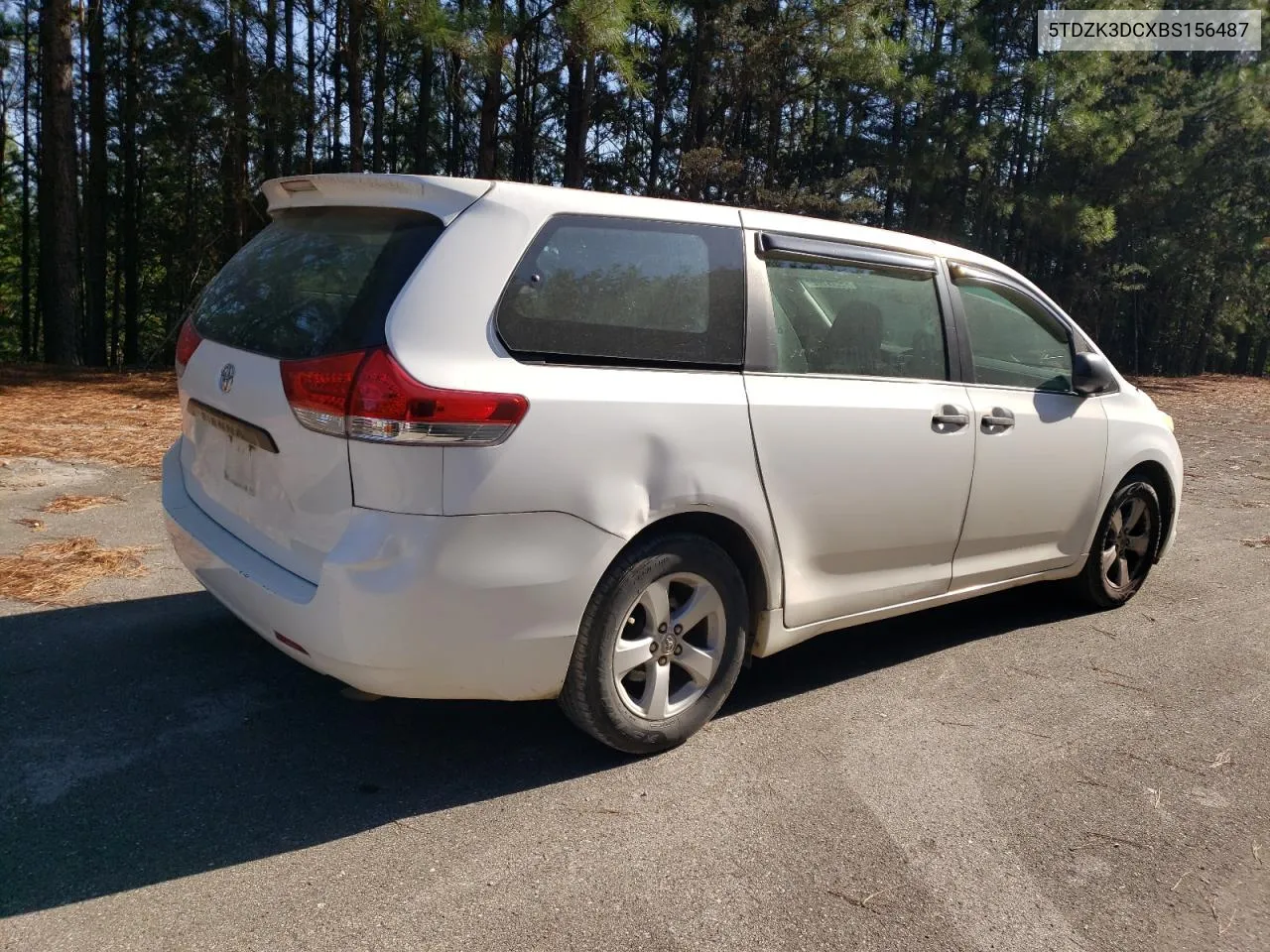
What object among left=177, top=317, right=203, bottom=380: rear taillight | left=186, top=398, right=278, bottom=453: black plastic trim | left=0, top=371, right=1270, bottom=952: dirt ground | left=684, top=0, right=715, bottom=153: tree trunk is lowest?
left=0, top=371, right=1270, bottom=952: dirt ground

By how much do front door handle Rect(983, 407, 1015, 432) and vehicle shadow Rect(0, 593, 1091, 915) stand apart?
3.60 ft

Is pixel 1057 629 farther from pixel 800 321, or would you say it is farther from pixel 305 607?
pixel 305 607

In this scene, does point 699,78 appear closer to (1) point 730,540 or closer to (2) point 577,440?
(1) point 730,540

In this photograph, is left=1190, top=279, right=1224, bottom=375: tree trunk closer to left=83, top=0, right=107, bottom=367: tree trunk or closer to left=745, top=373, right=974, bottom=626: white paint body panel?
left=83, top=0, right=107, bottom=367: tree trunk

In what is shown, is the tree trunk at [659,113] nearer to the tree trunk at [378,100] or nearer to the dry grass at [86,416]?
the tree trunk at [378,100]

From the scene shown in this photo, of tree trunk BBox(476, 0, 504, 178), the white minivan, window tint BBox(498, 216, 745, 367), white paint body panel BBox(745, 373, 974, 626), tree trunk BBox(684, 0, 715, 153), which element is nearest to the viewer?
the white minivan

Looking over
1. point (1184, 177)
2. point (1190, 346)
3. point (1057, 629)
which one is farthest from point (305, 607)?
point (1190, 346)

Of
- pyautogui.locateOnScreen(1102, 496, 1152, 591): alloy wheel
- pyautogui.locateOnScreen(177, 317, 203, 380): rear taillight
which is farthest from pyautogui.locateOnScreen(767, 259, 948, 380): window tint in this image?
pyautogui.locateOnScreen(177, 317, 203, 380): rear taillight

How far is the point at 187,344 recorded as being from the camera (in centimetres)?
395

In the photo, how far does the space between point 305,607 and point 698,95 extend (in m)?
17.7

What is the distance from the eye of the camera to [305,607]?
9.95 ft

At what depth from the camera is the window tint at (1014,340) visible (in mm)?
4531

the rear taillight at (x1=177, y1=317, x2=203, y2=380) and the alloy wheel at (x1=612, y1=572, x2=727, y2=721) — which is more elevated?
the rear taillight at (x1=177, y1=317, x2=203, y2=380)

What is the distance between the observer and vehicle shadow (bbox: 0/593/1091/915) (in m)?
Answer: 2.83
